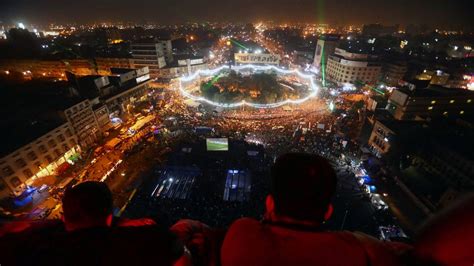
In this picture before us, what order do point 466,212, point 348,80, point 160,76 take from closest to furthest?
point 466,212
point 348,80
point 160,76

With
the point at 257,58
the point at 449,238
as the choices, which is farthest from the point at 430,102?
the point at 449,238

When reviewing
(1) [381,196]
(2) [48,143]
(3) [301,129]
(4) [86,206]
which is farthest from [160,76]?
(4) [86,206]

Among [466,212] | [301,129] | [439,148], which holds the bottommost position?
[301,129]

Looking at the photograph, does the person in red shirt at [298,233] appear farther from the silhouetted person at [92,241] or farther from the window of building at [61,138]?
the window of building at [61,138]

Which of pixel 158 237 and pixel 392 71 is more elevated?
pixel 158 237

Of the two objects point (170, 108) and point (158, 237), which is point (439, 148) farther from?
point (170, 108)

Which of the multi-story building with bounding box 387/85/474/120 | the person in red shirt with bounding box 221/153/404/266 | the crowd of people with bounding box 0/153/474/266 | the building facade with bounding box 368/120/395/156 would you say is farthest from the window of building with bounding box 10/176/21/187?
the multi-story building with bounding box 387/85/474/120
